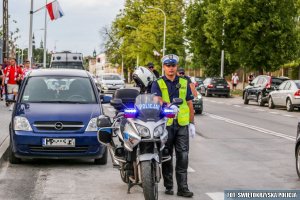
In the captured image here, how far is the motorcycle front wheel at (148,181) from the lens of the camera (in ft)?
23.5

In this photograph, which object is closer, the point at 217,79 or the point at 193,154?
the point at 193,154

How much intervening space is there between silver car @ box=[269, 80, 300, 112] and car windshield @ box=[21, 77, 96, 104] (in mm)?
19297

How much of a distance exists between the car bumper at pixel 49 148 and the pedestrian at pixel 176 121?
240cm

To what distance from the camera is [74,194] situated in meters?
8.11

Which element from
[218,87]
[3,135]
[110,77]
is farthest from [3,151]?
[218,87]

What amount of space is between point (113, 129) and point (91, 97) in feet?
10.0

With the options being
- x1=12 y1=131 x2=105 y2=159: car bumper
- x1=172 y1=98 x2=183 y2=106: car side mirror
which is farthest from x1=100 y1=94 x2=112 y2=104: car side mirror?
x1=172 y1=98 x2=183 y2=106: car side mirror

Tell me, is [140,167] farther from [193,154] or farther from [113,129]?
[193,154]

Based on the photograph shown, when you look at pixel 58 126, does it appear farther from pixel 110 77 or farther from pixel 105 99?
pixel 110 77

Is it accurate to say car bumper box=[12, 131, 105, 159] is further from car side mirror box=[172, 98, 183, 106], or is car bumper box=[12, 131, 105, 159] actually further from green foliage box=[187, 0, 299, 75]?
green foliage box=[187, 0, 299, 75]

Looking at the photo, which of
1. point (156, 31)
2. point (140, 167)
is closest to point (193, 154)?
point (140, 167)

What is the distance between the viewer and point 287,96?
30578 millimetres

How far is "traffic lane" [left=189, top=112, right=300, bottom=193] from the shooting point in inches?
358

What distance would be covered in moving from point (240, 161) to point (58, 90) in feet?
10.8
